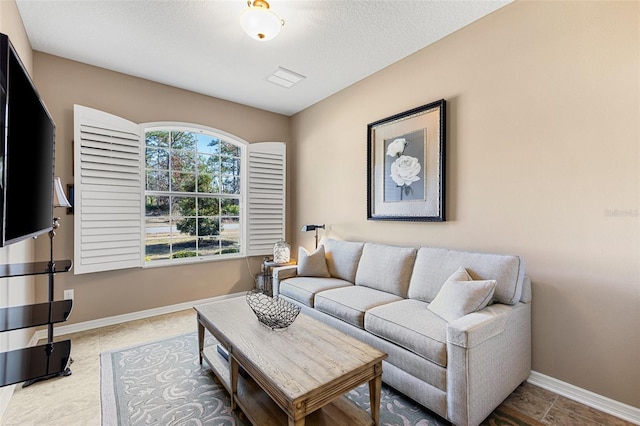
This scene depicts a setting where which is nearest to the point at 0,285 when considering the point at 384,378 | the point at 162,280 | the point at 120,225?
the point at 120,225

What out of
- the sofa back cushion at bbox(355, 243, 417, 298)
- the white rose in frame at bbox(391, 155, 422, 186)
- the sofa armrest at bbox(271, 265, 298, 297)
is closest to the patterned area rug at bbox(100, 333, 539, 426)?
the sofa back cushion at bbox(355, 243, 417, 298)

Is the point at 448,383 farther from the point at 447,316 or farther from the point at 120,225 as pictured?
the point at 120,225

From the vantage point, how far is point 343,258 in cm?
329

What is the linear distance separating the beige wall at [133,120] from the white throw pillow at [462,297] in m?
2.95

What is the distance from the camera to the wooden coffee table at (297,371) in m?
1.31

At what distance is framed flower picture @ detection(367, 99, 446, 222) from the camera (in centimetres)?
271

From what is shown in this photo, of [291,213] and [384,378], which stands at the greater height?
[291,213]

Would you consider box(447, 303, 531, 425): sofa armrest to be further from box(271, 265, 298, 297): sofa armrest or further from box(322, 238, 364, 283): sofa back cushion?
box(271, 265, 298, 297): sofa armrest

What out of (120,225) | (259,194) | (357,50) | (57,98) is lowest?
(120,225)

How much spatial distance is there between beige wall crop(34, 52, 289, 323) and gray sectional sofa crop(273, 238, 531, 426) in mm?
1655

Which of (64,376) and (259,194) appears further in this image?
(259,194)

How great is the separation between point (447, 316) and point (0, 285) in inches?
111

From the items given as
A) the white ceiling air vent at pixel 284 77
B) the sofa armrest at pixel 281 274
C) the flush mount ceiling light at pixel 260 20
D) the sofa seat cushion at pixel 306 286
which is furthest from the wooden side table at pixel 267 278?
the flush mount ceiling light at pixel 260 20

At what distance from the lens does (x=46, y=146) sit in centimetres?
177
